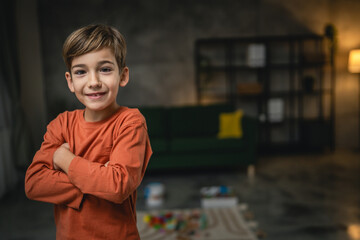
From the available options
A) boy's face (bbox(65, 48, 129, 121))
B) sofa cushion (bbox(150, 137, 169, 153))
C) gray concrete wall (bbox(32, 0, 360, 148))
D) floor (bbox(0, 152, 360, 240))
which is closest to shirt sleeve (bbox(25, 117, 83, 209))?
boy's face (bbox(65, 48, 129, 121))

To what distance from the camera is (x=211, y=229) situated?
216cm

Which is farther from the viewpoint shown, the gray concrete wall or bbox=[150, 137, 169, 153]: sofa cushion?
the gray concrete wall

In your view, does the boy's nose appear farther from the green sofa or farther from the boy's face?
the green sofa

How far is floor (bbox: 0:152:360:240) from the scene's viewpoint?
2135mm

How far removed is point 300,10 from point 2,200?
193 inches

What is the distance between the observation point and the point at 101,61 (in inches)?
29.1

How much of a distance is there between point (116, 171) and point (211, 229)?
1657 millimetres

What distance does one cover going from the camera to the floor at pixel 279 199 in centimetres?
213

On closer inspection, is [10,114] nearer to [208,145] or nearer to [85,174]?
[208,145]

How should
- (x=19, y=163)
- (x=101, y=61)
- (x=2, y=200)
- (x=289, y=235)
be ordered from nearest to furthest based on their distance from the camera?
(x=101, y=61), (x=289, y=235), (x=2, y=200), (x=19, y=163)

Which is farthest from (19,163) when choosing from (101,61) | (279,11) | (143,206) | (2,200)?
(279,11)

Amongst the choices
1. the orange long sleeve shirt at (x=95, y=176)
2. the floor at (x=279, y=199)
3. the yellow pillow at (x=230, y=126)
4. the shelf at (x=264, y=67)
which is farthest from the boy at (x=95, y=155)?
the shelf at (x=264, y=67)

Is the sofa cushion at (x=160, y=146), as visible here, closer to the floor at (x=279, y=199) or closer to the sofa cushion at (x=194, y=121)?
the floor at (x=279, y=199)

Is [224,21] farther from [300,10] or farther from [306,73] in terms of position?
[306,73]
